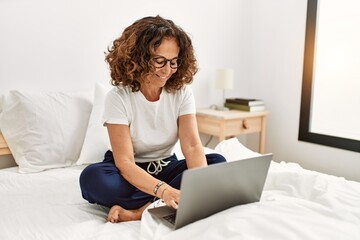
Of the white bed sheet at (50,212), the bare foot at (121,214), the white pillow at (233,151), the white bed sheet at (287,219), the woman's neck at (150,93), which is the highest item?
the woman's neck at (150,93)

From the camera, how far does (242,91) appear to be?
2.84 meters

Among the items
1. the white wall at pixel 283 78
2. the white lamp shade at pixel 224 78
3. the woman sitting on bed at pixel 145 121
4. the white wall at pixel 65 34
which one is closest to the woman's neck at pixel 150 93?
the woman sitting on bed at pixel 145 121

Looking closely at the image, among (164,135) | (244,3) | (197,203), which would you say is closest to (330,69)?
(244,3)

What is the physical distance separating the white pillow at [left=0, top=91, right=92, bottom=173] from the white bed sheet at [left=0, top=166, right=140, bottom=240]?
0.32 ft

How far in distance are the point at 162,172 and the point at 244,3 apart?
1.88 meters

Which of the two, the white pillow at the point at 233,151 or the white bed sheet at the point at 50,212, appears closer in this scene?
the white bed sheet at the point at 50,212

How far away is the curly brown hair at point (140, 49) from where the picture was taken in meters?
1.22

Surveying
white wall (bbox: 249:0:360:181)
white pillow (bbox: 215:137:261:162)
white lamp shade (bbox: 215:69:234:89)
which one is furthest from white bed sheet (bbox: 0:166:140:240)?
white wall (bbox: 249:0:360:181)

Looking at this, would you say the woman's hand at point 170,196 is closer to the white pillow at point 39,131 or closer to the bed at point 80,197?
the bed at point 80,197

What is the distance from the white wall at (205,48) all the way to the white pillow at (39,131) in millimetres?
203

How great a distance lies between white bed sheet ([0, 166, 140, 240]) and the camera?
3.21ft

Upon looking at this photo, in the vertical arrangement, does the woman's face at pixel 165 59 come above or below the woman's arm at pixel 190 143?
above

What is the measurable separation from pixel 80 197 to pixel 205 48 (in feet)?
5.32

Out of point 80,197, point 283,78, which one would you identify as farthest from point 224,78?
point 80,197
